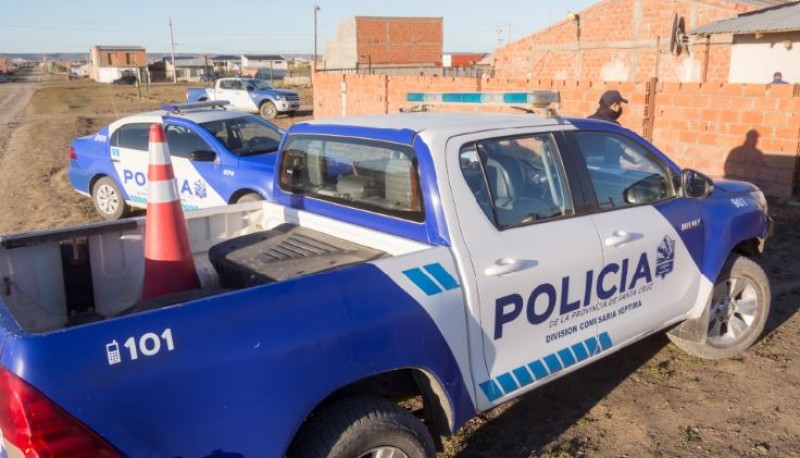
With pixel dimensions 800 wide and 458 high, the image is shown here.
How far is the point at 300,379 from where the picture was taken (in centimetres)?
246

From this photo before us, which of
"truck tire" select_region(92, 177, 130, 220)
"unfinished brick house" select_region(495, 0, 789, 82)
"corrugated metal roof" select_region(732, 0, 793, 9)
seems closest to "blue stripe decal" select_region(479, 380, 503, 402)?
"truck tire" select_region(92, 177, 130, 220)

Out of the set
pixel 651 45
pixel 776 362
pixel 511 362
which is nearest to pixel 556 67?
pixel 651 45

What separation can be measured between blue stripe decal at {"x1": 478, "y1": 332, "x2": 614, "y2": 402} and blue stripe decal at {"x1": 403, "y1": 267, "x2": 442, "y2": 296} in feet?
1.81

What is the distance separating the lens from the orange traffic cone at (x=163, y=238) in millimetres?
3521

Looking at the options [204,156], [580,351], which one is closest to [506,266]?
[580,351]

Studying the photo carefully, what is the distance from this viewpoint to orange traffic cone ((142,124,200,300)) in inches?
139

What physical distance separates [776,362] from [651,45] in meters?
18.9

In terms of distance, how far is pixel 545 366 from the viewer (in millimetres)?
3408

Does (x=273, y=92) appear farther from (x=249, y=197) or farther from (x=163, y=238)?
(x=163, y=238)

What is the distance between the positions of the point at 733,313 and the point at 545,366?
2091mm

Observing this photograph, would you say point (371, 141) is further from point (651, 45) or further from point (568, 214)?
point (651, 45)

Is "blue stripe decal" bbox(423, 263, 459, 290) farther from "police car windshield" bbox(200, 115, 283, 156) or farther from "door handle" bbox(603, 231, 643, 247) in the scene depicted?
"police car windshield" bbox(200, 115, 283, 156)

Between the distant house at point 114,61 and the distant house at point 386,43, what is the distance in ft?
136

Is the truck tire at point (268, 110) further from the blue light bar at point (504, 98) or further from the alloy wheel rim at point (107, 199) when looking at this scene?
the blue light bar at point (504, 98)
